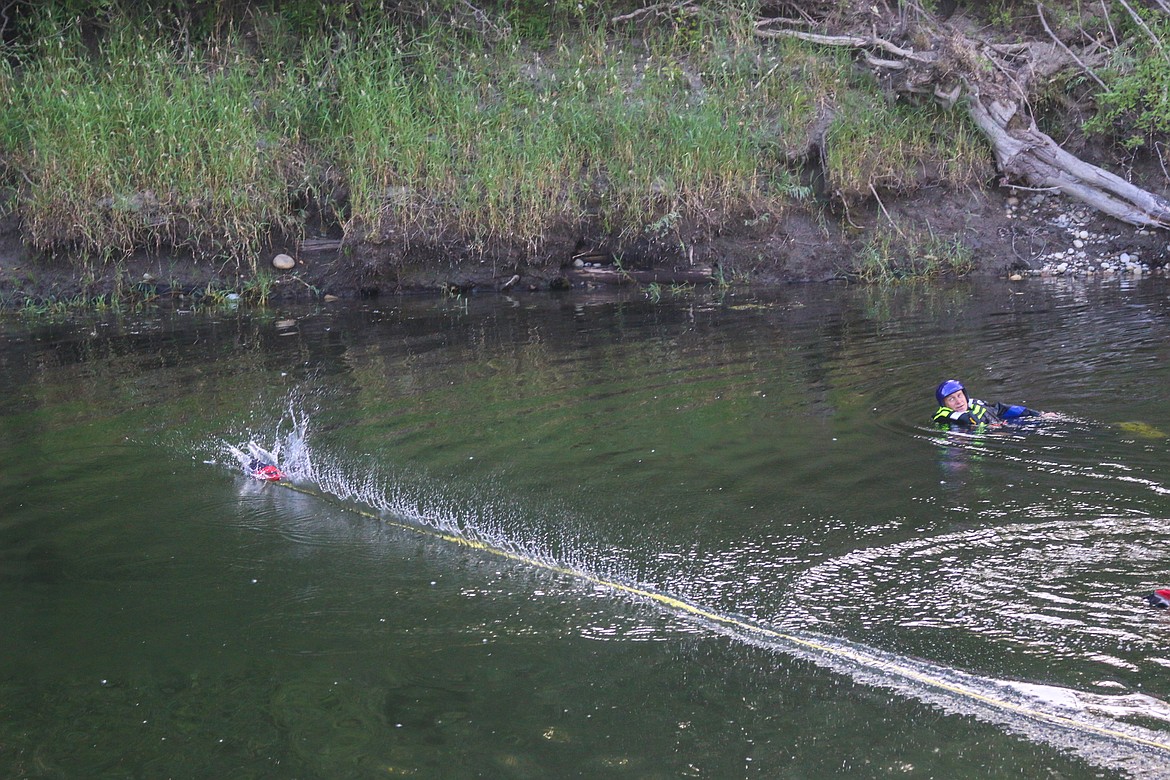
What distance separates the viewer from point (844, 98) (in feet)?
51.0

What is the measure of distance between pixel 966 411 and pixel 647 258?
7.69m

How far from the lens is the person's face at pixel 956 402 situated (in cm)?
771

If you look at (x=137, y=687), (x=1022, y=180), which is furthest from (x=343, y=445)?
(x=1022, y=180)

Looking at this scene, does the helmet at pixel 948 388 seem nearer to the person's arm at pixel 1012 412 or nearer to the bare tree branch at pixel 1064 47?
the person's arm at pixel 1012 412

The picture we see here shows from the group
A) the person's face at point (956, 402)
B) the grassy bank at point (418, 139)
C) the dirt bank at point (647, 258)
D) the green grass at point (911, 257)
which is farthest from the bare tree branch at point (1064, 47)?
the person's face at point (956, 402)

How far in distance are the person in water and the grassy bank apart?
23.2 feet

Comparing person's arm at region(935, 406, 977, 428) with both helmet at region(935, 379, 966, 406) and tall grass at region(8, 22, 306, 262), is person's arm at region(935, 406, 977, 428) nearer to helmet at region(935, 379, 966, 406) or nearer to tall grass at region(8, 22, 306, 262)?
helmet at region(935, 379, 966, 406)

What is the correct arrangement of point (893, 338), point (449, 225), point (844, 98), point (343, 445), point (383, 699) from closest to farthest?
point (383, 699)
point (343, 445)
point (893, 338)
point (449, 225)
point (844, 98)

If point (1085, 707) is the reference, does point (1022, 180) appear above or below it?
above

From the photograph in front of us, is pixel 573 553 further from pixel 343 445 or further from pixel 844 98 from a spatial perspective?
pixel 844 98

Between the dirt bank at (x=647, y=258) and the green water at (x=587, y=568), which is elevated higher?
the dirt bank at (x=647, y=258)

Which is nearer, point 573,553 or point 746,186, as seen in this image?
point 573,553

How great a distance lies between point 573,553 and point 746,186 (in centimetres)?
1004

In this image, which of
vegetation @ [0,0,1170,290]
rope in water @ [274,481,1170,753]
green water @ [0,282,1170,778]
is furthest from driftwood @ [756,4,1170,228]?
rope in water @ [274,481,1170,753]
